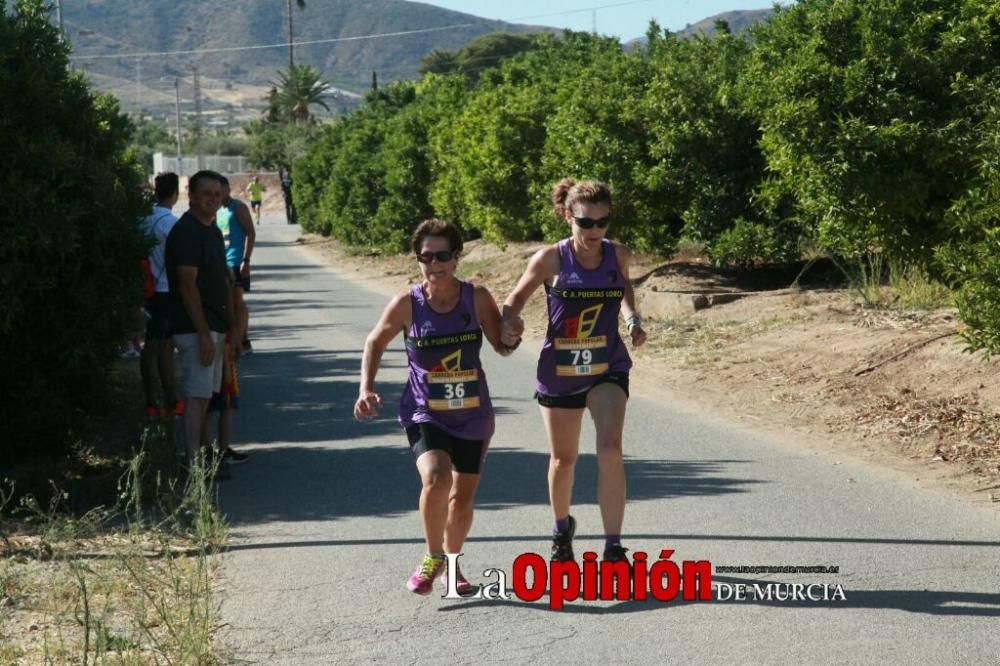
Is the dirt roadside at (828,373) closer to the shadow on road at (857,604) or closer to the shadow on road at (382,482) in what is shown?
the shadow on road at (382,482)

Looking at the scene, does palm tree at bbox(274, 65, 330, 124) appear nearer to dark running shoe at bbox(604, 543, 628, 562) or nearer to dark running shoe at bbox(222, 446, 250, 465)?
dark running shoe at bbox(222, 446, 250, 465)

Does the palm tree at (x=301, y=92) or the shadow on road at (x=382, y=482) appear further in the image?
the palm tree at (x=301, y=92)

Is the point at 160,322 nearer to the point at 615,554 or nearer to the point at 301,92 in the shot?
the point at 615,554

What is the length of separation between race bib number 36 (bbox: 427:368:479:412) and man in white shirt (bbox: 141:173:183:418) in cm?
458

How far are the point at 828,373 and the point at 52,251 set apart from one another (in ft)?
21.7

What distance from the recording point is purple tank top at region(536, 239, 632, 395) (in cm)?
697

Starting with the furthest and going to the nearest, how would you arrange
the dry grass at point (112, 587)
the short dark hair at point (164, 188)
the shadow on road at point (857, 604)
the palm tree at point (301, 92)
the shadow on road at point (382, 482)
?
the palm tree at point (301, 92) < the short dark hair at point (164, 188) < the shadow on road at point (382, 482) < the shadow on road at point (857, 604) < the dry grass at point (112, 587)

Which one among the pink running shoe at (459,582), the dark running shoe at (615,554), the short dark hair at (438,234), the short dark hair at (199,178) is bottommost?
the pink running shoe at (459,582)

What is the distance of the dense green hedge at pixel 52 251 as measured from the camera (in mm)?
8734

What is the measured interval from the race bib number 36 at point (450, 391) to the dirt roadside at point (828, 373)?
3535mm

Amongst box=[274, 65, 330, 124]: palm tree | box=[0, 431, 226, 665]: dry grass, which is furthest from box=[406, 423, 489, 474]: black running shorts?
box=[274, 65, 330, 124]: palm tree

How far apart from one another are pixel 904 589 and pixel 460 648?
207 centimetres

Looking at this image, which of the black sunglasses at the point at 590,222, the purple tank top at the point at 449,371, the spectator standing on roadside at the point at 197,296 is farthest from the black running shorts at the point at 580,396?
the spectator standing on roadside at the point at 197,296

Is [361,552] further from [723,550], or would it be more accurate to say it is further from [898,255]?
[898,255]
